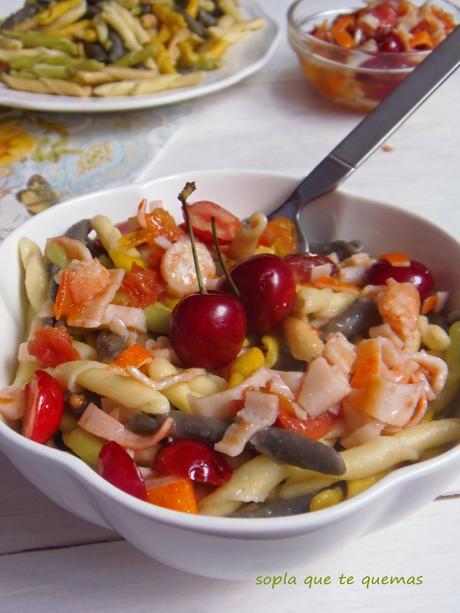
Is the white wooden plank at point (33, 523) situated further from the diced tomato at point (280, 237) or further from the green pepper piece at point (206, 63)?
the green pepper piece at point (206, 63)

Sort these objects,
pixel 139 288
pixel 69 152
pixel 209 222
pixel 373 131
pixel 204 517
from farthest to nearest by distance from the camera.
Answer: pixel 69 152, pixel 373 131, pixel 209 222, pixel 139 288, pixel 204 517

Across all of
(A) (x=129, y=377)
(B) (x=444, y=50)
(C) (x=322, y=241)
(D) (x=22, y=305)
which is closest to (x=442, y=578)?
(A) (x=129, y=377)

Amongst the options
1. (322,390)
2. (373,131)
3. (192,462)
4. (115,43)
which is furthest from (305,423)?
(115,43)

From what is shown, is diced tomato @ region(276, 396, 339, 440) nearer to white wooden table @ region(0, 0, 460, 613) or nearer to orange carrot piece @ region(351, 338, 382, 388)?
orange carrot piece @ region(351, 338, 382, 388)

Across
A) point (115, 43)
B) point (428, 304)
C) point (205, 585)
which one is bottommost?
point (205, 585)

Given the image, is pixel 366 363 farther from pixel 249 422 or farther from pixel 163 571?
pixel 163 571

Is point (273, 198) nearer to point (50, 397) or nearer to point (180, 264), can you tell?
point (180, 264)

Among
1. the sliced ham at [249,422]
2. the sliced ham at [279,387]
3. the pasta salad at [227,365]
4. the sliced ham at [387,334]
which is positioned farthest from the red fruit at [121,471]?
the sliced ham at [387,334]
